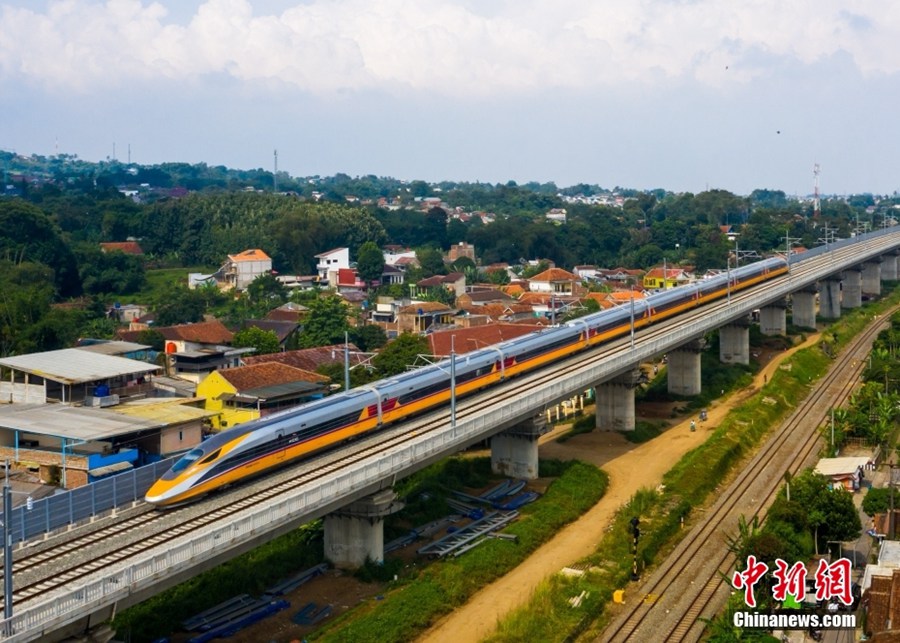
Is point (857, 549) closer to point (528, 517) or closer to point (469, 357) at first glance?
point (528, 517)

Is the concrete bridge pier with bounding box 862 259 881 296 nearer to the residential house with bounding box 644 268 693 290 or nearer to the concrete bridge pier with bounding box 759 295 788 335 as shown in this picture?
the residential house with bounding box 644 268 693 290

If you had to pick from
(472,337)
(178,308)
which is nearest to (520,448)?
(472,337)

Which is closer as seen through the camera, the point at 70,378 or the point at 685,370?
the point at 70,378

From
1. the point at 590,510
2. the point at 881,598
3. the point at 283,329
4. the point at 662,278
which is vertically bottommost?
the point at 590,510

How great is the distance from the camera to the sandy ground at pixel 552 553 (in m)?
33.0

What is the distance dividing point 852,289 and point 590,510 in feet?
255

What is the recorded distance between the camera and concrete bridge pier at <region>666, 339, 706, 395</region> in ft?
223

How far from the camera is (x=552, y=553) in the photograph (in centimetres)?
4000

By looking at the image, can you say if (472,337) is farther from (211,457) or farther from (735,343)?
(211,457)

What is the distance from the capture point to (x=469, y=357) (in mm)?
50125

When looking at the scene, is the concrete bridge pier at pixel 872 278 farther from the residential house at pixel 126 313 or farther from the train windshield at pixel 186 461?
the train windshield at pixel 186 461

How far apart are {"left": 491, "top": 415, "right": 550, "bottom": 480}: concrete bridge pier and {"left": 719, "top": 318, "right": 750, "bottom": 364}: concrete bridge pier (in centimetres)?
3384

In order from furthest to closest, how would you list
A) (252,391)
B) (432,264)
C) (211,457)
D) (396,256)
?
(396,256)
(432,264)
(252,391)
(211,457)

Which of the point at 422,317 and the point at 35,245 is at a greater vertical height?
the point at 35,245
